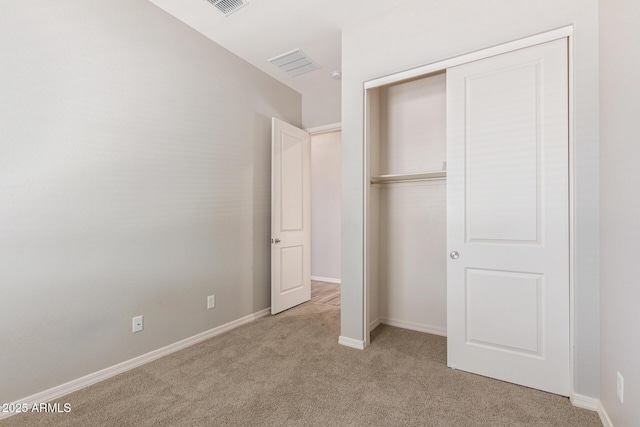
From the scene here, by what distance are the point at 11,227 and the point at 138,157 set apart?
88 centimetres

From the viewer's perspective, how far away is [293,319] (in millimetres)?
3377

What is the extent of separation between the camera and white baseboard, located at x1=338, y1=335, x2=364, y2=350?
2600 mm

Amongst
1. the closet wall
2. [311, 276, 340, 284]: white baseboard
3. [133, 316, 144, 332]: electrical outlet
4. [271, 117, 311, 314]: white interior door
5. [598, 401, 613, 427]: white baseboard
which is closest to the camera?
[598, 401, 613, 427]: white baseboard

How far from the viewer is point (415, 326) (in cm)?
304

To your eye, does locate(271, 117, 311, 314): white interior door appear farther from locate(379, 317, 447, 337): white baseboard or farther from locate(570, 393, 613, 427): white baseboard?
locate(570, 393, 613, 427): white baseboard

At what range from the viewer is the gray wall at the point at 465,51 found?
1.78 metres

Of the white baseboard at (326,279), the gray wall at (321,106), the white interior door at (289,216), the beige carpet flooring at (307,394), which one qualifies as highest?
the gray wall at (321,106)

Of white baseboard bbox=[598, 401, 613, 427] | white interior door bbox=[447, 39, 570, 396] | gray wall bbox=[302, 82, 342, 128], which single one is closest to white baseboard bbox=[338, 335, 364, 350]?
white interior door bbox=[447, 39, 570, 396]

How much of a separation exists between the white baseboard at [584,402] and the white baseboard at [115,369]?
2729 mm

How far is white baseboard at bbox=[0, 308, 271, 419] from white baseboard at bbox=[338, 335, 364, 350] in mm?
1142

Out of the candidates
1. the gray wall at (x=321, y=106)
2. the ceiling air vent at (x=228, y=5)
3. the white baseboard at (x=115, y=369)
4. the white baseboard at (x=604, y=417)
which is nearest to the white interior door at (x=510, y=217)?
the white baseboard at (x=604, y=417)

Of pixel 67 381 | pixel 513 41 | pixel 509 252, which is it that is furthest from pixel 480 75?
pixel 67 381

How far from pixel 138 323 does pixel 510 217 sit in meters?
2.82

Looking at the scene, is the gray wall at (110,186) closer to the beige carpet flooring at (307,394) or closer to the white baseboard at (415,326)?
the beige carpet flooring at (307,394)
